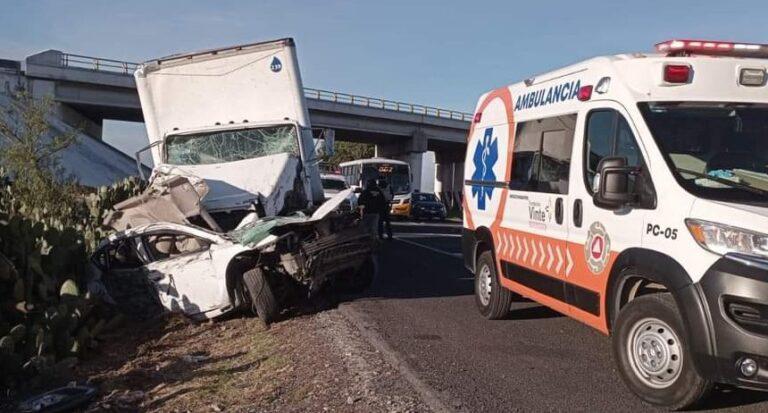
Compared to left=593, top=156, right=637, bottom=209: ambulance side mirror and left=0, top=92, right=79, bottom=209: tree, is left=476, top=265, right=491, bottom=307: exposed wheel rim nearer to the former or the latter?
left=593, top=156, right=637, bottom=209: ambulance side mirror

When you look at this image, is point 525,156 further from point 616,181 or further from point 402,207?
point 402,207

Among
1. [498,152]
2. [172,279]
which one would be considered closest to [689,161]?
[498,152]

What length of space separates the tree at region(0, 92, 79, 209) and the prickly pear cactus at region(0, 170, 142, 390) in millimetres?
3255

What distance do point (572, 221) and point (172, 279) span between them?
494 centimetres

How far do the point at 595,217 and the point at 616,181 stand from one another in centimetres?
60

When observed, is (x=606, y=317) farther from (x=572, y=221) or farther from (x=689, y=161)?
(x=689, y=161)

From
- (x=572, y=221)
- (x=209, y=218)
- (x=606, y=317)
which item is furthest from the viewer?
(x=209, y=218)

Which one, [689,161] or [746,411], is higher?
[689,161]

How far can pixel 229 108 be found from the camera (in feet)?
40.4

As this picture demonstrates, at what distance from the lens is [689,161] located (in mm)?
4859

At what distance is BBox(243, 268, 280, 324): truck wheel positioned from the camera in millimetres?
8078

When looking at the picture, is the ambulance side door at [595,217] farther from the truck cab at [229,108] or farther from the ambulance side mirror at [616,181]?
the truck cab at [229,108]

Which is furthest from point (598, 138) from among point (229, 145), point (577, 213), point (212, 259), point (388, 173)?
point (388, 173)

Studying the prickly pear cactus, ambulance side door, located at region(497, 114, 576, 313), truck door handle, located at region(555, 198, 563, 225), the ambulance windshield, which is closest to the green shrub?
the prickly pear cactus
